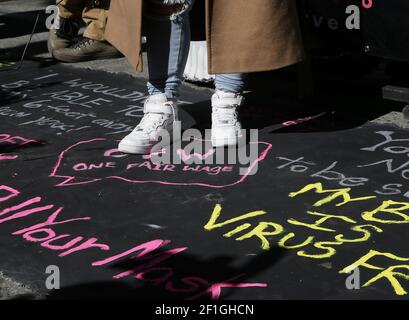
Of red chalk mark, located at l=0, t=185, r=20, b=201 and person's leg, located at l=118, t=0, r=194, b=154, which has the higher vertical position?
person's leg, located at l=118, t=0, r=194, b=154

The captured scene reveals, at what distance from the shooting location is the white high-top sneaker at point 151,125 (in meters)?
4.13

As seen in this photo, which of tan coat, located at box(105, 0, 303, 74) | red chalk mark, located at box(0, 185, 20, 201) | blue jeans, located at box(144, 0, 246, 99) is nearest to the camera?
red chalk mark, located at box(0, 185, 20, 201)

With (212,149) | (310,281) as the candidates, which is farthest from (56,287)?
(212,149)

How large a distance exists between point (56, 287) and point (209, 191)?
0.98m

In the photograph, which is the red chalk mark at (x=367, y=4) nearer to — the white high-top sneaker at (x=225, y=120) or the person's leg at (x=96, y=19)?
the white high-top sneaker at (x=225, y=120)

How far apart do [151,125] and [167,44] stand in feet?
1.29

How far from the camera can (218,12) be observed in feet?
13.1

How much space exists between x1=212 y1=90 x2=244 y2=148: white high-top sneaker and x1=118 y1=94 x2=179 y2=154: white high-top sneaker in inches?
8.8

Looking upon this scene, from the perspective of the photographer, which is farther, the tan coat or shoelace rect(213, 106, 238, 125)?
shoelace rect(213, 106, 238, 125)

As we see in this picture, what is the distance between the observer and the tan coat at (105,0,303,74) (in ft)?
13.0

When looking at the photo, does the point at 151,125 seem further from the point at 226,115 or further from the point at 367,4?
the point at 367,4

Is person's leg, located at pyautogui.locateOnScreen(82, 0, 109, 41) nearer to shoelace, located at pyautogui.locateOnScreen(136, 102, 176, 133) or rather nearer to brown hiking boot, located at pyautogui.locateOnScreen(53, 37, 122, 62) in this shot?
brown hiking boot, located at pyautogui.locateOnScreen(53, 37, 122, 62)

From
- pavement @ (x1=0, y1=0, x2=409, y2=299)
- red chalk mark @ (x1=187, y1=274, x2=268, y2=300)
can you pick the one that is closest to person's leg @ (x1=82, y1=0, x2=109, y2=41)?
pavement @ (x1=0, y1=0, x2=409, y2=299)

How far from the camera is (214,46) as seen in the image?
4.03 m
